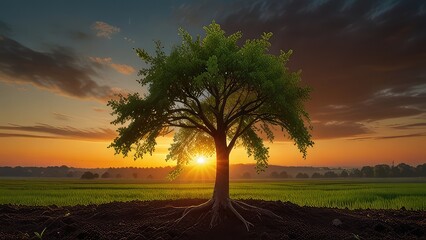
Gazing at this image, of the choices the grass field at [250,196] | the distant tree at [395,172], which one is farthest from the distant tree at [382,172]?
the grass field at [250,196]

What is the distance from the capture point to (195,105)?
20625 mm

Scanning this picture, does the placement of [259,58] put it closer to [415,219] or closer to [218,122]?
[218,122]

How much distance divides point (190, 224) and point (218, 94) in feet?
21.3

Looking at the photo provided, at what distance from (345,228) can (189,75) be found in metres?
10.8

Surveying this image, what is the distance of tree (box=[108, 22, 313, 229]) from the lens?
18266 millimetres

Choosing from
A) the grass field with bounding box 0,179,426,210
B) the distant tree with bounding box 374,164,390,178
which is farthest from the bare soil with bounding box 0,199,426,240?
the distant tree with bounding box 374,164,390,178

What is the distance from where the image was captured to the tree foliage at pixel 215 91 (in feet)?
59.9

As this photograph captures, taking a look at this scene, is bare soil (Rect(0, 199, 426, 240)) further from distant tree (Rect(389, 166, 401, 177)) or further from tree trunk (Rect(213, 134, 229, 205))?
distant tree (Rect(389, 166, 401, 177))

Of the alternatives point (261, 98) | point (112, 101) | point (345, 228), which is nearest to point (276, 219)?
point (345, 228)

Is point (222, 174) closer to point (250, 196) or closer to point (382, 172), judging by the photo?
point (250, 196)

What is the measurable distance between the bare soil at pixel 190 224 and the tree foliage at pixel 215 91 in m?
3.51

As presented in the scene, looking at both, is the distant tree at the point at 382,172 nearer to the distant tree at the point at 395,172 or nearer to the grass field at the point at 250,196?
the distant tree at the point at 395,172

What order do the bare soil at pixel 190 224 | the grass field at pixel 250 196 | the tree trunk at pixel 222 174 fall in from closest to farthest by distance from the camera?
the bare soil at pixel 190 224
the tree trunk at pixel 222 174
the grass field at pixel 250 196

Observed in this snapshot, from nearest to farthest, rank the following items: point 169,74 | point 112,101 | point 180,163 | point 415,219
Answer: point 169,74, point 112,101, point 415,219, point 180,163
